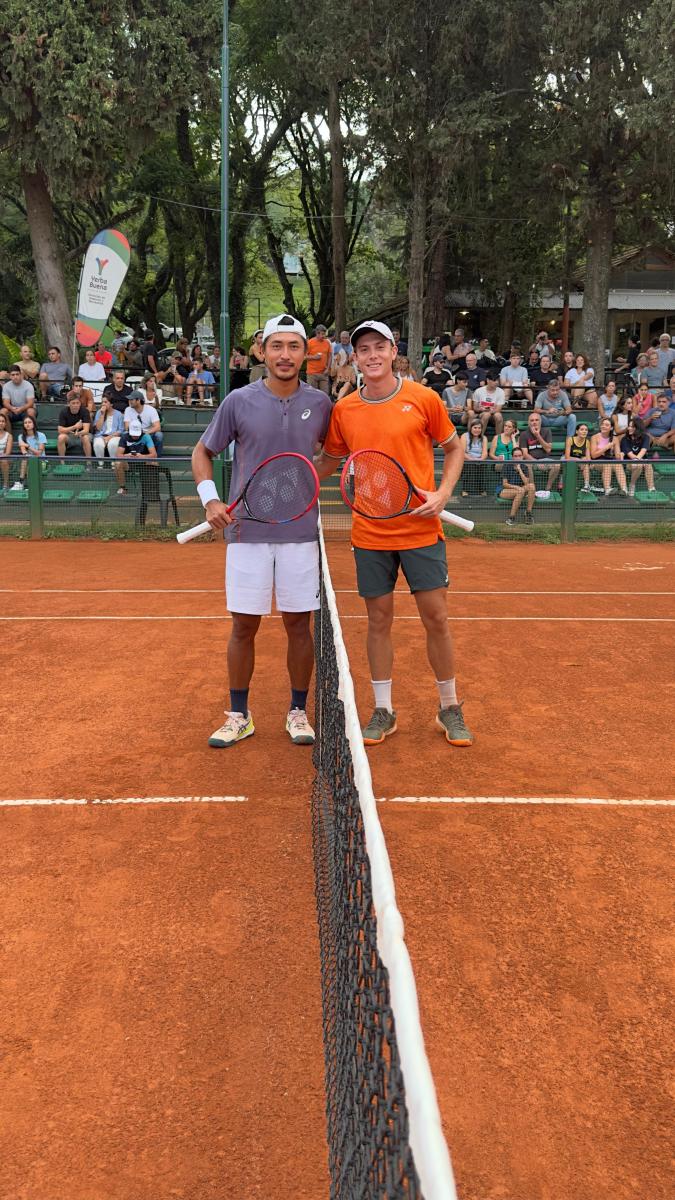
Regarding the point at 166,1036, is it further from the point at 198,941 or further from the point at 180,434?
the point at 180,434

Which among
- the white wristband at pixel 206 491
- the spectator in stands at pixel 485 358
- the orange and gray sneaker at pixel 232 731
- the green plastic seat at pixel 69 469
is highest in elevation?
the spectator in stands at pixel 485 358

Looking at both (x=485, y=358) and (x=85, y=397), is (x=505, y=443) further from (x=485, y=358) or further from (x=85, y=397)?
(x=85, y=397)

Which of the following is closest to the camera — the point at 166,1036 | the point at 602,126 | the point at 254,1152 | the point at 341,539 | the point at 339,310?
the point at 254,1152

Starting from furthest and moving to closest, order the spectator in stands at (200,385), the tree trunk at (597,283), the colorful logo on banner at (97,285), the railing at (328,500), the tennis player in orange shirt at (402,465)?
1. the tree trunk at (597,283)
2. the spectator in stands at (200,385)
3. the colorful logo on banner at (97,285)
4. the railing at (328,500)
5. the tennis player in orange shirt at (402,465)

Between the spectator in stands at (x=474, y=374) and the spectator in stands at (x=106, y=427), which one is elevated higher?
the spectator in stands at (x=474, y=374)

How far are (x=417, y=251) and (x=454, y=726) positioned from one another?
17.8 metres

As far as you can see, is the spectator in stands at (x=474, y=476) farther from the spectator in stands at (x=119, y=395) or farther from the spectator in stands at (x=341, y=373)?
the spectator in stands at (x=119, y=395)

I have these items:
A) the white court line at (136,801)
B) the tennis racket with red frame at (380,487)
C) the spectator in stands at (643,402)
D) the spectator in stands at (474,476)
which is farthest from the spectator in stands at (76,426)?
the white court line at (136,801)

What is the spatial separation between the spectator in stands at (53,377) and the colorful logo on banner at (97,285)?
0.62 metres

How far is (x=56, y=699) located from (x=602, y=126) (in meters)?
18.4

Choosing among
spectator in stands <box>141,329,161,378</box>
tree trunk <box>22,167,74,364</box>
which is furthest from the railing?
tree trunk <box>22,167,74,364</box>

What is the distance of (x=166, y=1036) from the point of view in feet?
10.0

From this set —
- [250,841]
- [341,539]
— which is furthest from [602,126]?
[250,841]

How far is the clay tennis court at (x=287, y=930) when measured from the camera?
263cm
